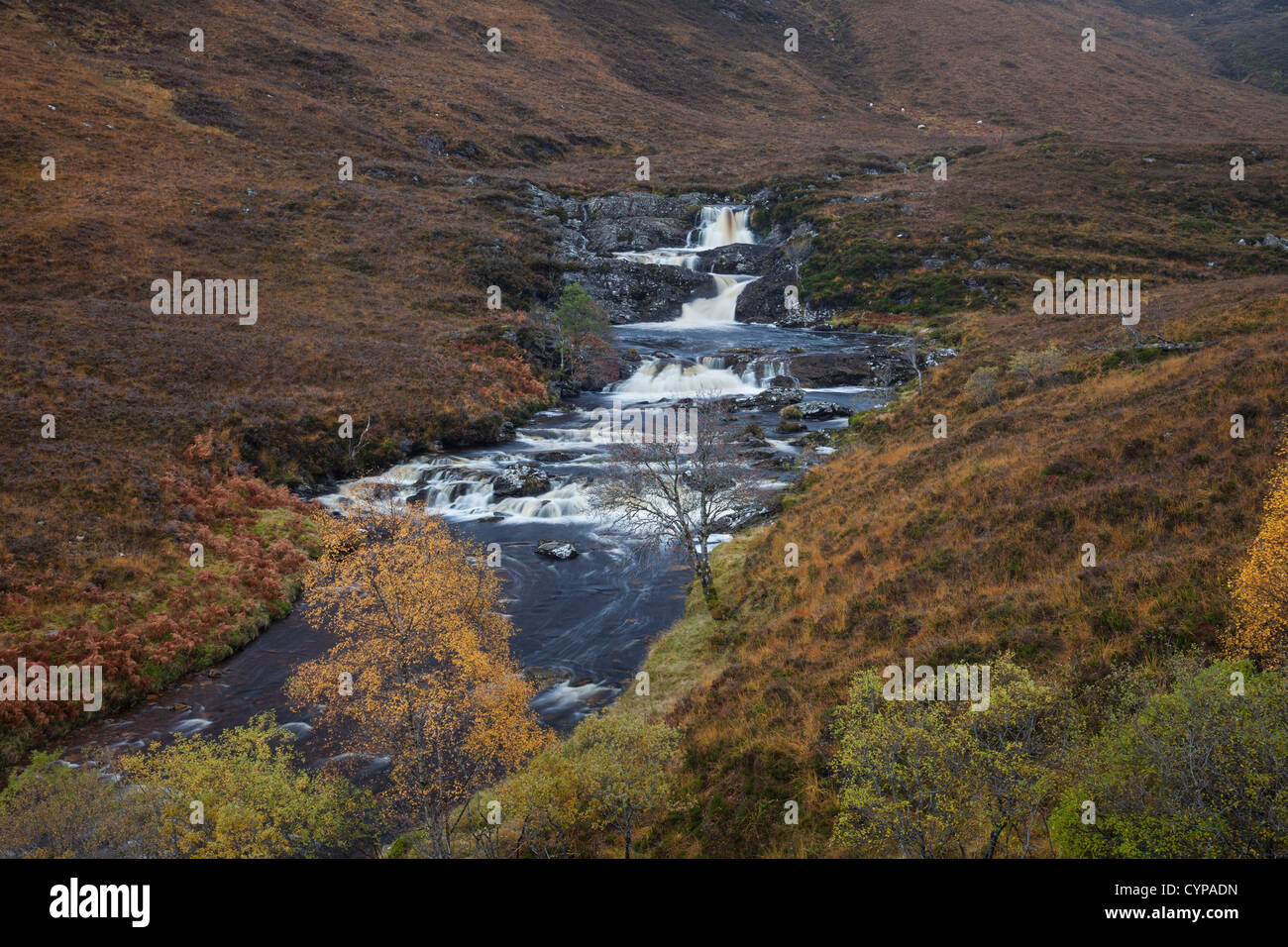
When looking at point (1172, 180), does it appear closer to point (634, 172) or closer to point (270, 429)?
point (634, 172)

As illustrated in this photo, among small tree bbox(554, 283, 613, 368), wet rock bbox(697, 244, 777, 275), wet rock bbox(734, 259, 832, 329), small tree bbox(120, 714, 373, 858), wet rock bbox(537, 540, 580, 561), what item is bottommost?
small tree bbox(120, 714, 373, 858)

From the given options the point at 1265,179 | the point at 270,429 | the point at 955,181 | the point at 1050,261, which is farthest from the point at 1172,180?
the point at 270,429

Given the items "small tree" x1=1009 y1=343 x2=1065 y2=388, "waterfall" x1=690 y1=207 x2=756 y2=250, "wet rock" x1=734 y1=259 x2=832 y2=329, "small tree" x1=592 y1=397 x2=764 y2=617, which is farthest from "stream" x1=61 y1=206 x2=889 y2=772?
"waterfall" x1=690 y1=207 x2=756 y2=250

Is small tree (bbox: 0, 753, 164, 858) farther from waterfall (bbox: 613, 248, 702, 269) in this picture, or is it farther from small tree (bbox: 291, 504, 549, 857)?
waterfall (bbox: 613, 248, 702, 269)

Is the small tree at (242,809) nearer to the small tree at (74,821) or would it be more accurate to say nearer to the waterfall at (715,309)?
the small tree at (74,821)

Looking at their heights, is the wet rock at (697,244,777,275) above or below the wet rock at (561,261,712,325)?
above

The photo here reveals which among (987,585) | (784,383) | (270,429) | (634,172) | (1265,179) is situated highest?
(634,172)

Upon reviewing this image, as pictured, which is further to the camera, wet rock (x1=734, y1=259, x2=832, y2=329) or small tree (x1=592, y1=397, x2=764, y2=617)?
wet rock (x1=734, y1=259, x2=832, y2=329)
